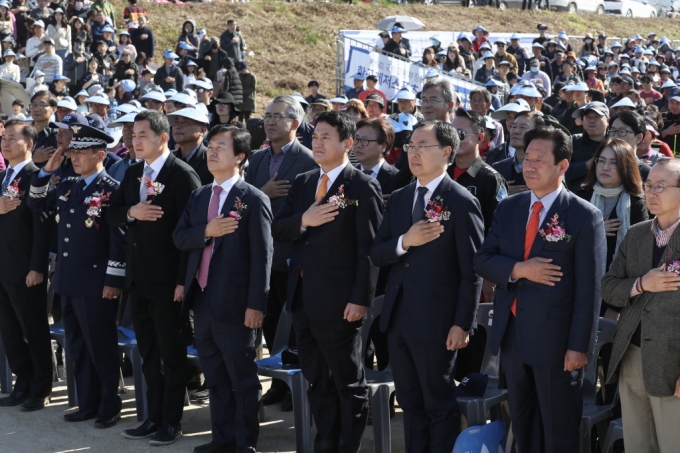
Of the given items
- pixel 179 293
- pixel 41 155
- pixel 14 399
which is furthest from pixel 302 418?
pixel 41 155

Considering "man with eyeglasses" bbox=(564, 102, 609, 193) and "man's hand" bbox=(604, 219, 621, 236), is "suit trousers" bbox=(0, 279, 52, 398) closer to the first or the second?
"man's hand" bbox=(604, 219, 621, 236)

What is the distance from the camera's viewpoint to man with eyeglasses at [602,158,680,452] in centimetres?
403

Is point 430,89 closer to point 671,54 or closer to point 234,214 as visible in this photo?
point 234,214

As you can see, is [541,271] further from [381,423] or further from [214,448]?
[214,448]

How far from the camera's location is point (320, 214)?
500 cm

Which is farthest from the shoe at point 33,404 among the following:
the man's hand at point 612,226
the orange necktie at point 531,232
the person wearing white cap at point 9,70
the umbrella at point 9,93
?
the person wearing white cap at point 9,70

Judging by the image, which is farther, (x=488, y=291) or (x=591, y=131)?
(x=591, y=131)

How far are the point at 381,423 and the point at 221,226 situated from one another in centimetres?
149

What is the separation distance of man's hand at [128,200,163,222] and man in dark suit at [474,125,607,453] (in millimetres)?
2191

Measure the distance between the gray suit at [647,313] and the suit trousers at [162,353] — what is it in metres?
2.77

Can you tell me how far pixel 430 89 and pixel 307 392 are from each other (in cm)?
262

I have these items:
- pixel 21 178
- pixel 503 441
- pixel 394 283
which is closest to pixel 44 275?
pixel 21 178

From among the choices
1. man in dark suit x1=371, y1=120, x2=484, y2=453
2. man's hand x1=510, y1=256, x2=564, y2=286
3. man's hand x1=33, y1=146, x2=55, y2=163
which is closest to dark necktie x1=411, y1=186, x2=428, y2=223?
man in dark suit x1=371, y1=120, x2=484, y2=453

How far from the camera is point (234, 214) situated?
Answer: 17.4 ft
